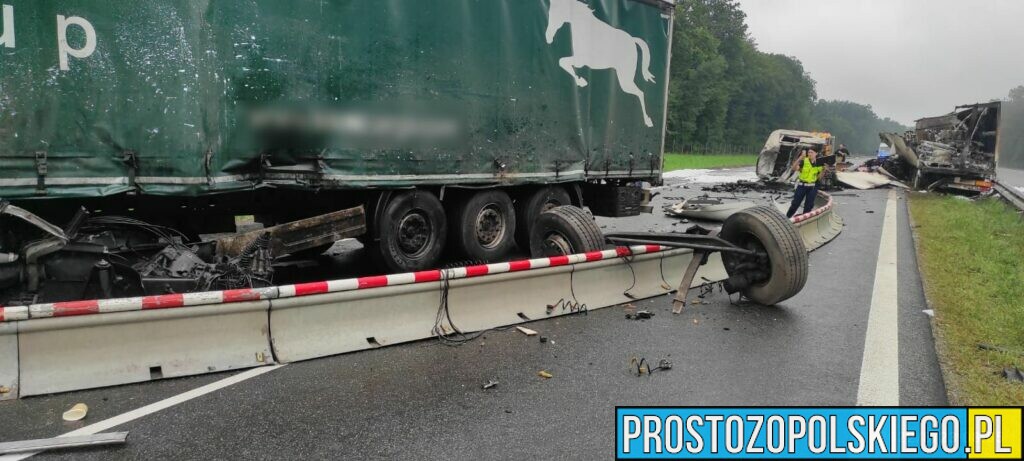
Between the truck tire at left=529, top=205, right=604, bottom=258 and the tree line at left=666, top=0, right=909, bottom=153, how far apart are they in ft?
199

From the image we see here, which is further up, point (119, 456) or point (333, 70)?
point (333, 70)

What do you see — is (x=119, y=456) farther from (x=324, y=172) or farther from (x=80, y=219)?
(x=324, y=172)

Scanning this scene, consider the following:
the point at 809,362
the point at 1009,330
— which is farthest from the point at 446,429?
the point at 1009,330

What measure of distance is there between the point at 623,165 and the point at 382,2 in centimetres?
451

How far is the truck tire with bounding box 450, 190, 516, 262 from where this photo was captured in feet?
23.8

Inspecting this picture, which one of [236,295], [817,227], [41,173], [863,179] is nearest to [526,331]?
[236,295]

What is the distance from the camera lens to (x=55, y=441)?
9.78 ft

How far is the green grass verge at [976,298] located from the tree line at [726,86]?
5424cm

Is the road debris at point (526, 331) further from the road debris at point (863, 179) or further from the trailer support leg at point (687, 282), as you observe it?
the road debris at point (863, 179)

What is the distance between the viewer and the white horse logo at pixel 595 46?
7.92 metres

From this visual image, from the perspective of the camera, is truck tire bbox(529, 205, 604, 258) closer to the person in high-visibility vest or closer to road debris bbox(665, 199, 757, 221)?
road debris bbox(665, 199, 757, 221)

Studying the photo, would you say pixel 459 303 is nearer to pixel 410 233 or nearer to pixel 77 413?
pixel 410 233

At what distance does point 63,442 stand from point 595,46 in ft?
23.9

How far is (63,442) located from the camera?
9.76ft
